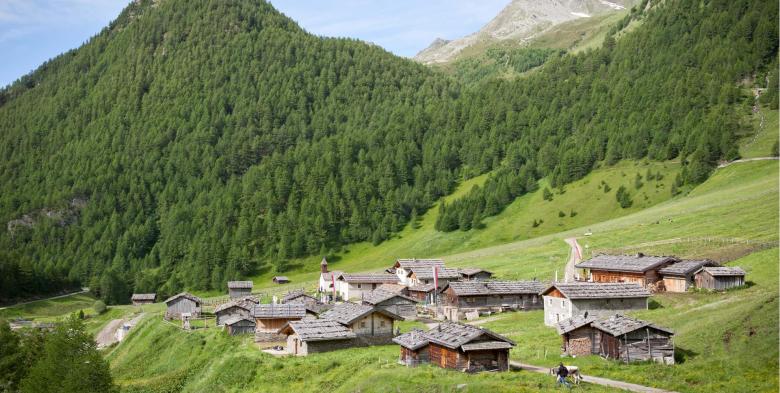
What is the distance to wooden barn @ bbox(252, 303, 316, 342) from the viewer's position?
76.8 meters

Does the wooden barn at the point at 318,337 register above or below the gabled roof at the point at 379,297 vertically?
below

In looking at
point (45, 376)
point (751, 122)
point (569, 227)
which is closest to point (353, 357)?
point (45, 376)

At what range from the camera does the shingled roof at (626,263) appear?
77.2 m

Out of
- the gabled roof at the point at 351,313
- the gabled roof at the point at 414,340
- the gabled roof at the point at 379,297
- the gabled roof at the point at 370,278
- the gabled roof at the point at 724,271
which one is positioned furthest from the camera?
the gabled roof at the point at 370,278

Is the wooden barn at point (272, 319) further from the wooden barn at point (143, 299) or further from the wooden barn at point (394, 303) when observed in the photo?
the wooden barn at point (143, 299)

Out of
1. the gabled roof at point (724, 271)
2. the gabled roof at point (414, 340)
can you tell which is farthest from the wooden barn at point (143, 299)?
the gabled roof at point (724, 271)

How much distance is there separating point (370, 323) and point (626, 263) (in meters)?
34.3

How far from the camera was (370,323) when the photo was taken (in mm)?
68375

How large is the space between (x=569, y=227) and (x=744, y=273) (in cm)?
7857

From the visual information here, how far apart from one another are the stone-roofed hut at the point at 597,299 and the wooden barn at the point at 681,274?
23.1 ft

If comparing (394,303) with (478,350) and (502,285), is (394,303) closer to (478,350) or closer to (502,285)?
(502,285)

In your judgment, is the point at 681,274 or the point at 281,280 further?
the point at 281,280

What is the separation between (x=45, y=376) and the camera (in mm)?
60156

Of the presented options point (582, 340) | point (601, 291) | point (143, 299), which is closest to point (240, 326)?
A: point (601, 291)
